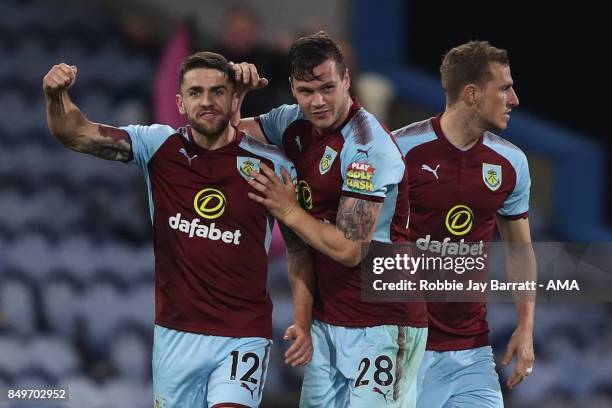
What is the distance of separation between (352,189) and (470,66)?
37.3 inches

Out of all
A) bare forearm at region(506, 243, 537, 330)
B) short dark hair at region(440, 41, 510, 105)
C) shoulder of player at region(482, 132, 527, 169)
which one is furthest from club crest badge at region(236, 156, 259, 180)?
bare forearm at region(506, 243, 537, 330)

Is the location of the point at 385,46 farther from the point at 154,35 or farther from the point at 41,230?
the point at 41,230

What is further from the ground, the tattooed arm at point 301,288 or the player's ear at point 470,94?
the player's ear at point 470,94

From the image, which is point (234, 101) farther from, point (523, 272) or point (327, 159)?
point (523, 272)

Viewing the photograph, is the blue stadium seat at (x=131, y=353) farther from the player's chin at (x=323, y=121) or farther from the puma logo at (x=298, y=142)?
the player's chin at (x=323, y=121)

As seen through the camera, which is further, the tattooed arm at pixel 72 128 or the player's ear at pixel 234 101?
the player's ear at pixel 234 101

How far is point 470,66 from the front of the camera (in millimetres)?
5551

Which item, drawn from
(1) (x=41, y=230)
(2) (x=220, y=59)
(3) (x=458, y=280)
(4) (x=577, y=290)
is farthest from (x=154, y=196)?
(1) (x=41, y=230)

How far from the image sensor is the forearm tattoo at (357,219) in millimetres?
4984

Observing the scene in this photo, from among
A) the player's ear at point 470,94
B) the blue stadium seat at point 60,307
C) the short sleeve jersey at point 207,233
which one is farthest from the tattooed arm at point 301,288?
the blue stadium seat at point 60,307

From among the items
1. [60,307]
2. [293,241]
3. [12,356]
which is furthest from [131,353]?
[293,241]

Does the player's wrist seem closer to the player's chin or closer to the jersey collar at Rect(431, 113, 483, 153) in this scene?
the player's chin

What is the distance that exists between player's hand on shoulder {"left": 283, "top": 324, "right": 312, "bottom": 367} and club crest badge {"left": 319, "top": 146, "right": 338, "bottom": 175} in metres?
0.66

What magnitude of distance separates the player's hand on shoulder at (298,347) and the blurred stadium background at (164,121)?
258 centimetres
